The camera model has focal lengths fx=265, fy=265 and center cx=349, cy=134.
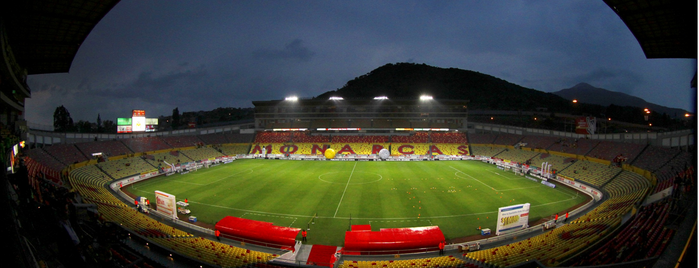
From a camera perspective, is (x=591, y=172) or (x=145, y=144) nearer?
(x=591, y=172)

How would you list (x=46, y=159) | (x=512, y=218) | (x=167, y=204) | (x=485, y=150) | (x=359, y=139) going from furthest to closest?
1. (x=359, y=139)
2. (x=485, y=150)
3. (x=46, y=159)
4. (x=167, y=204)
5. (x=512, y=218)

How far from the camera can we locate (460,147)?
51.2 meters

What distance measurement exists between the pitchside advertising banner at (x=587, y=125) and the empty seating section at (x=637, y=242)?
95.7ft

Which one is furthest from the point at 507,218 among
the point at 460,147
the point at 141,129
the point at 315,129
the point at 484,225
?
the point at 141,129

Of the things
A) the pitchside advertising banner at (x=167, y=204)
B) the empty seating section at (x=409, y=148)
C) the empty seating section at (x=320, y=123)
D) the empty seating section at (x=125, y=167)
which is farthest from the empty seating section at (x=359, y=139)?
the pitchside advertising banner at (x=167, y=204)

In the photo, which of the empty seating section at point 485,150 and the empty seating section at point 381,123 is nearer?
the empty seating section at point 485,150

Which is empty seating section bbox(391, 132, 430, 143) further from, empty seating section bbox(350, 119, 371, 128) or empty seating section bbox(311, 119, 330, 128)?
empty seating section bbox(311, 119, 330, 128)

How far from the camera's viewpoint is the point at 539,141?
4309 centimetres

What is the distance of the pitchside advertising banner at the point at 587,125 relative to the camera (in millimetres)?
35953

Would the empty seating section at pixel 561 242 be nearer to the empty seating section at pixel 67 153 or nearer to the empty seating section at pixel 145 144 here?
the empty seating section at pixel 67 153

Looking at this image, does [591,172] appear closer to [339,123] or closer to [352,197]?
[352,197]

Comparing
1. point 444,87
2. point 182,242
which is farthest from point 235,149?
point 444,87

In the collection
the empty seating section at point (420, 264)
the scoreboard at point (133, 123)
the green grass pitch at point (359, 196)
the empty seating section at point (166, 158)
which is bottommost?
the green grass pitch at point (359, 196)

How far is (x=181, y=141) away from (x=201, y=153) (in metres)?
5.99
